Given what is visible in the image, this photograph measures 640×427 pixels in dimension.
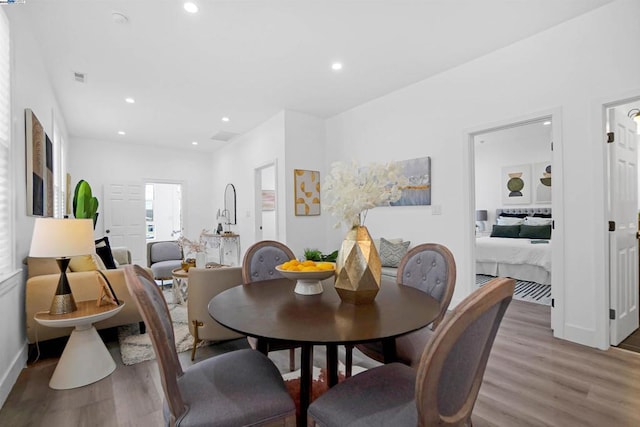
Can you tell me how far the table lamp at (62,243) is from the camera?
6.52ft

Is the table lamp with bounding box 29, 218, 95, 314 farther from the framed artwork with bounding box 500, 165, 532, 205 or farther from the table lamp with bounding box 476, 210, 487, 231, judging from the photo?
the framed artwork with bounding box 500, 165, 532, 205

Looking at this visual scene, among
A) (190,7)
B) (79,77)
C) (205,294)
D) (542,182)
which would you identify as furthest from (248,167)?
(542,182)

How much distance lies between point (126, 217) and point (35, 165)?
439 centimetres

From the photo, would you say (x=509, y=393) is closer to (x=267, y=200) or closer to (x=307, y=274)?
(x=307, y=274)

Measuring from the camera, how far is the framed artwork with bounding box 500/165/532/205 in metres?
6.76

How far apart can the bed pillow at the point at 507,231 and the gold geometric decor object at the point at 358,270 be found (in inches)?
216

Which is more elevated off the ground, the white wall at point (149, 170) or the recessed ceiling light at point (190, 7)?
the recessed ceiling light at point (190, 7)

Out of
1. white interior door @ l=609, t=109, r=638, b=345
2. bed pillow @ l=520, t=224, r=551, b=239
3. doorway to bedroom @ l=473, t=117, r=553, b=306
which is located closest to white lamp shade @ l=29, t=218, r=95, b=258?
white interior door @ l=609, t=109, r=638, b=345

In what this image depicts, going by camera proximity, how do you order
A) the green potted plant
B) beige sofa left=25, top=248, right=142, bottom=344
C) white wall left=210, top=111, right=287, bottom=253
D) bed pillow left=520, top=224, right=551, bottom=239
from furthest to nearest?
bed pillow left=520, top=224, right=551, bottom=239, white wall left=210, top=111, right=287, bottom=253, the green potted plant, beige sofa left=25, top=248, right=142, bottom=344

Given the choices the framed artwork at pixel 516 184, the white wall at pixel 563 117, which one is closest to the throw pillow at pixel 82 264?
the white wall at pixel 563 117

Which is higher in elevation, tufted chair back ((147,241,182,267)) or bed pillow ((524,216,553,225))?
bed pillow ((524,216,553,225))

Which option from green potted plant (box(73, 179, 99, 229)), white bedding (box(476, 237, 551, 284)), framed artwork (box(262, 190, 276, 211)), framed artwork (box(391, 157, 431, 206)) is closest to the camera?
framed artwork (box(391, 157, 431, 206))

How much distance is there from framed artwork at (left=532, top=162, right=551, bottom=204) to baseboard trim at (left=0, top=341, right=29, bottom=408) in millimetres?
8107

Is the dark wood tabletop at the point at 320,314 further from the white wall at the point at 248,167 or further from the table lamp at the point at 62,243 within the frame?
the white wall at the point at 248,167
